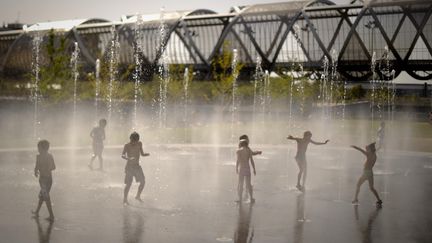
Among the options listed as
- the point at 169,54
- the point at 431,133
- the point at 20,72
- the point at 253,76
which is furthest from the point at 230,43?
the point at 20,72

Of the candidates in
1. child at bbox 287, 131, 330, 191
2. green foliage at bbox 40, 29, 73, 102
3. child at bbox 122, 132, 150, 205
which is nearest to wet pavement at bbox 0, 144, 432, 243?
child at bbox 287, 131, 330, 191

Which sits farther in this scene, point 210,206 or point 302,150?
point 302,150

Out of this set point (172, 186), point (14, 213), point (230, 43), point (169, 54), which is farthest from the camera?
point (169, 54)

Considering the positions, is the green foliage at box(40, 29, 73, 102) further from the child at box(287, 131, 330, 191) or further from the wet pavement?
the child at box(287, 131, 330, 191)

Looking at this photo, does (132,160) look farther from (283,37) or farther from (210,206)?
(283,37)

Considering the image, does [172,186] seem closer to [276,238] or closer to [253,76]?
[276,238]

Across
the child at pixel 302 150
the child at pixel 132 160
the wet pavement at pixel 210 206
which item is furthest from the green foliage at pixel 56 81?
the child at pixel 132 160

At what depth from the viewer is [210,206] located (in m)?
12.0

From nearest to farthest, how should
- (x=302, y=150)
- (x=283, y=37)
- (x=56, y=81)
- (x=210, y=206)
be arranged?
(x=210, y=206)
(x=302, y=150)
(x=56, y=81)
(x=283, y=37)

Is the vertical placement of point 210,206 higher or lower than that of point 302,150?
lower

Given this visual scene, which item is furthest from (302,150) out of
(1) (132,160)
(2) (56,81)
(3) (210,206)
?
(2) (56,81)

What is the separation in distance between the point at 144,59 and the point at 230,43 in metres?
14.5

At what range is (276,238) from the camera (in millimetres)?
9344

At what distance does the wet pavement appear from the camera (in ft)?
31.3
